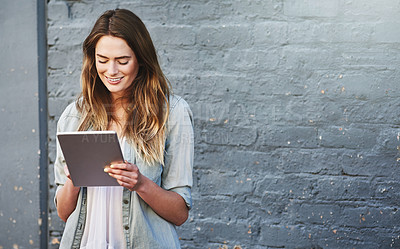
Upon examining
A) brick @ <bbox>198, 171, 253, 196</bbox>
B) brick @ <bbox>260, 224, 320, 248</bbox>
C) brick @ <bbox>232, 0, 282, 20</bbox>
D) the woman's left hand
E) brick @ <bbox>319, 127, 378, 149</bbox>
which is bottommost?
brick @ <bbox>260, 224, 320, 248</bbox>

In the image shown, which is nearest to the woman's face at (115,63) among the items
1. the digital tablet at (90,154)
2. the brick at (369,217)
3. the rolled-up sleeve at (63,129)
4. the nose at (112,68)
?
the nose at (112,68)

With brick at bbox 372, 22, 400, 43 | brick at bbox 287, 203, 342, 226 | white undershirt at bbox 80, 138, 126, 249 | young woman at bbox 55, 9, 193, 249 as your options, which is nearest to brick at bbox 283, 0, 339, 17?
brick at bbox 372, 22, 400, 43

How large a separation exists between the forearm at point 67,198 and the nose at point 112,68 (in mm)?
431

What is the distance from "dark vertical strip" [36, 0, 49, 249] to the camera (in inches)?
123

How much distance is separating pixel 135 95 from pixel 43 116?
152cm

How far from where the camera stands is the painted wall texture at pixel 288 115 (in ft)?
8.93

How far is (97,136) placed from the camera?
1.48 m

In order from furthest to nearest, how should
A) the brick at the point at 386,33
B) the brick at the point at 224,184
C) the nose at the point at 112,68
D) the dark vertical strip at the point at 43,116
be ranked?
the dark vertical strip at the point at 43,116, the brick at the point at 224,184, the brick at the point at 386,33, the nose at the point at 112,68

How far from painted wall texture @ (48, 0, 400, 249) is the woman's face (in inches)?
44.5

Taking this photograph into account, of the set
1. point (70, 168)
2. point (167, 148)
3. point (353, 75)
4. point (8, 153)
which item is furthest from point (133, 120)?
point (8, 153)

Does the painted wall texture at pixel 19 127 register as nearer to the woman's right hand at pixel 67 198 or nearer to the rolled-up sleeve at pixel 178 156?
the woman's right hand at pixel 67 198

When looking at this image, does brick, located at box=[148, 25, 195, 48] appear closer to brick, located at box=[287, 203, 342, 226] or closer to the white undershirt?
brick, located at box=[287, 203, 342, 226]

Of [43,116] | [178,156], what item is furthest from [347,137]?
[43,116]

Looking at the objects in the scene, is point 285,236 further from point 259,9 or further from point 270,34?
Answer: point 259,9
